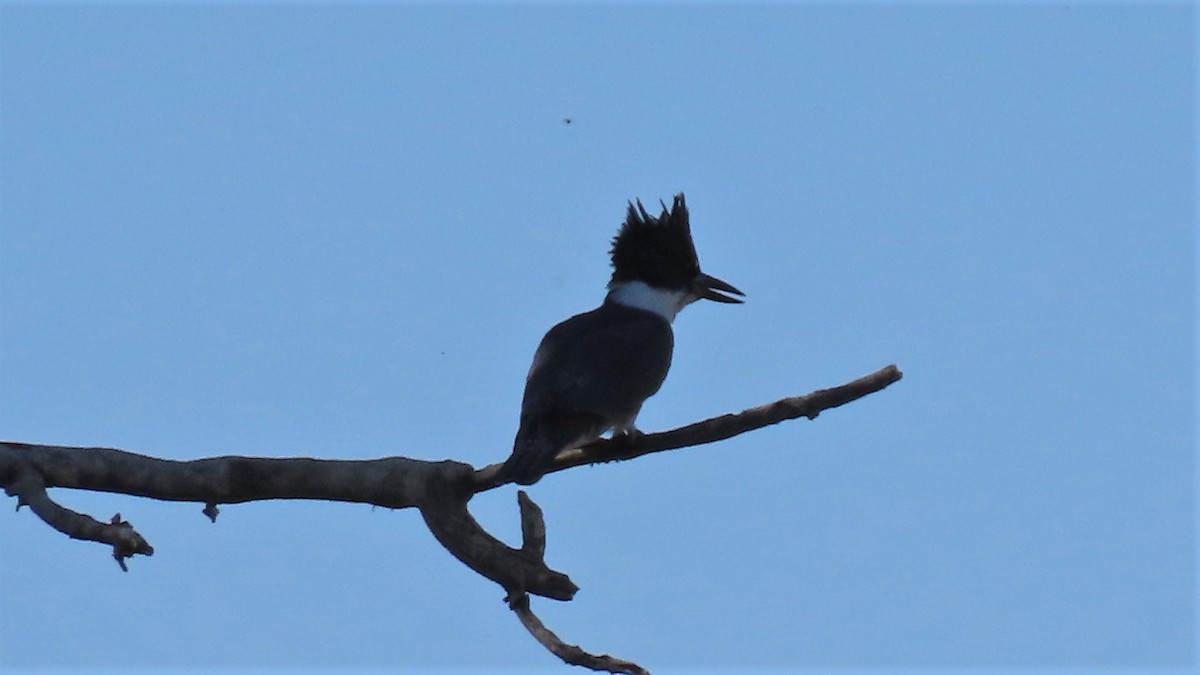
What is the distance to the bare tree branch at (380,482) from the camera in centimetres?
477

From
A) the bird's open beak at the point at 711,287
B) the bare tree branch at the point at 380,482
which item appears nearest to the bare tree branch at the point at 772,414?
the bare tree branch at the point at 380,482

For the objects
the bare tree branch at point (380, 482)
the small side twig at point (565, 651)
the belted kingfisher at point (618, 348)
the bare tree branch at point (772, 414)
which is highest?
the belted kingfisher at point (618, 348)

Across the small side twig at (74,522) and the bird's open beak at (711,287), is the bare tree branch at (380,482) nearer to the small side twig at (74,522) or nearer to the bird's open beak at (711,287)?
the small side twig at (74,522)

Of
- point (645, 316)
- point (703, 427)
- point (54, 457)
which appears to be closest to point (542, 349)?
point (645, 316)

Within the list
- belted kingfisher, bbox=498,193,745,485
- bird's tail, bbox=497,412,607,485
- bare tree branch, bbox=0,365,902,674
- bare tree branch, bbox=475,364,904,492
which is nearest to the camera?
bare tree branch, bbox=0,365,902,674

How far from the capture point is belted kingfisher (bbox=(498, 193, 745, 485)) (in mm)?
6107

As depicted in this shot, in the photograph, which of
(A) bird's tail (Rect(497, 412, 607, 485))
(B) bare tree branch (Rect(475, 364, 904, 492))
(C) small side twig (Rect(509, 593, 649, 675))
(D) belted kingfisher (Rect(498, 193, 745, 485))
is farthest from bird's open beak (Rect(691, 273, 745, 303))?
(C) small side twig (Rect(509, 593, 649, 675))

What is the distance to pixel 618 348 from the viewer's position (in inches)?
272

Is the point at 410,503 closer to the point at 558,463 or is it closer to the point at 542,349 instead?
the point at 558,463

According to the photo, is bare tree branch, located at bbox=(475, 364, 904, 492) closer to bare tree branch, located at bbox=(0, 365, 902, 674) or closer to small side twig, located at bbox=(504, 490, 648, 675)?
bare tree branch, located at bbox=(0, 365, 902, 674)

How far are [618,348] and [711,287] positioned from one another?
3.75 feet

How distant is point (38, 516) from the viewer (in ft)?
15.1

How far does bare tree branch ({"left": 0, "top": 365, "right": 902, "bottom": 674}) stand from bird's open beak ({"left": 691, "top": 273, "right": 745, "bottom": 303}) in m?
2.73

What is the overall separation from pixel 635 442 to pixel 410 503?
101 centimetres
